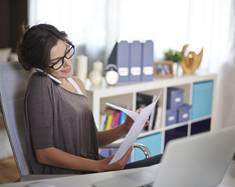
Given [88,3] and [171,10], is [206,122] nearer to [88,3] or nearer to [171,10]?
[171,10]

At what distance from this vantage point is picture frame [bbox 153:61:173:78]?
3350 millimetres

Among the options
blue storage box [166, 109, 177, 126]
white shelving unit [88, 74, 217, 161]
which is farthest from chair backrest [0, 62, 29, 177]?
blue storage box [166, 109, 177, 126]

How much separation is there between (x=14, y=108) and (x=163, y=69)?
1.93m

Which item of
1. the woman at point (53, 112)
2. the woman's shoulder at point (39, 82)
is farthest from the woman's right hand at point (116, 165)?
the woman's shoulder at point (39, 82)

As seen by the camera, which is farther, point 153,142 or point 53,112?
point 153,142

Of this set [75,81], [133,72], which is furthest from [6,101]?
[133,72]

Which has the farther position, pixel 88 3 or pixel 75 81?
pixel 88 3

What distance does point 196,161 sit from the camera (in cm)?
107

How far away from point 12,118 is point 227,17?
8.56 ft

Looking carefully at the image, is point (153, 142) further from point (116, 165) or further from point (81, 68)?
point (116, 165)

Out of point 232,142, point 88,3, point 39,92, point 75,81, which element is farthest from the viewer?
point 88,3

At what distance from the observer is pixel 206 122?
149 inches

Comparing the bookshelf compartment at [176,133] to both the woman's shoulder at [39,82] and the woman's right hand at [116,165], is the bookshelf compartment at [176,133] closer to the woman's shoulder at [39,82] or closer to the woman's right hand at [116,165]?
the woman's right hand at [116,165]

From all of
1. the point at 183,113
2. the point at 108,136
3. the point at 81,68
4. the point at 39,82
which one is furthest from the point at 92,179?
the point at 183,113
